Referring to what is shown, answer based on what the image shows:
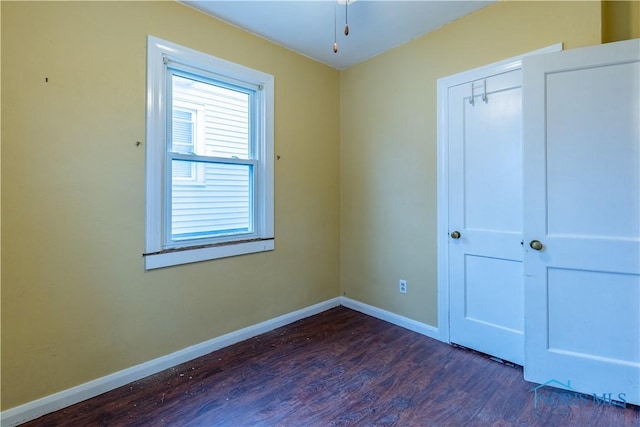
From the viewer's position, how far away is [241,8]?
2.19 meters

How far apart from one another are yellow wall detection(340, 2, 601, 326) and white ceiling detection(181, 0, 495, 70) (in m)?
0.15

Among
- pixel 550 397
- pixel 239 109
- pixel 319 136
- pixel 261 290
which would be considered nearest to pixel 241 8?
pixel 239 109

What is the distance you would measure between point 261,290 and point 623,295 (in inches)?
96.3

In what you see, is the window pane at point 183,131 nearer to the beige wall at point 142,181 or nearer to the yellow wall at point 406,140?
the beige wall at point 142,181

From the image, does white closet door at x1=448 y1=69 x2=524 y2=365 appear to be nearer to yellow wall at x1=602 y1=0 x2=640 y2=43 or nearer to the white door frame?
the white door frame

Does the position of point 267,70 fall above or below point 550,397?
above

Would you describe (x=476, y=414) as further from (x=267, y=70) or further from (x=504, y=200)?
(x=267, y=70)

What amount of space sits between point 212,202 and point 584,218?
2.51 meters

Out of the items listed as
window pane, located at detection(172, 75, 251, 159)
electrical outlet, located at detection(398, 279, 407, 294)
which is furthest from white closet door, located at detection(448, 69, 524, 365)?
window pane, located at detection(172, 75, 251, 159)

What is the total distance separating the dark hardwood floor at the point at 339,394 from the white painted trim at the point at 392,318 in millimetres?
173

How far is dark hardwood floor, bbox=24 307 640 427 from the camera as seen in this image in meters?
1.61

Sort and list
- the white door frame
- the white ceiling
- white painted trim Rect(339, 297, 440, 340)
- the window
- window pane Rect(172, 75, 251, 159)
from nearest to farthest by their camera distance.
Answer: the window < the white ceiling < window pane Rect(172, 75, 251, 159) < the white door frame < white painted trim Rect(339, 297, 440, 340)

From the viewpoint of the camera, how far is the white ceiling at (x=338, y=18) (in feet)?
7.06

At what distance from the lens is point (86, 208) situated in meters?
1.78
